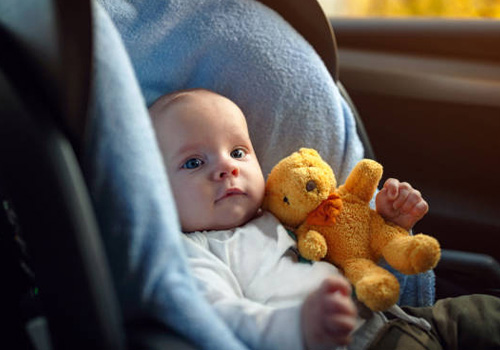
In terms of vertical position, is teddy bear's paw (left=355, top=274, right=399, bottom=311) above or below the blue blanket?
below

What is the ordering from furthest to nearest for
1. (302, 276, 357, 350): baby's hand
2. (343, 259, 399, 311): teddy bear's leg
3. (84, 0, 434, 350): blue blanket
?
(84, 0, 434, 350): blue blanket, (343, 259, 399, 311): teddy bear's leg, (302, 276, 357, 350): baby's hand

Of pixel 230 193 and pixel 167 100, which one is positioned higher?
pixel 167 100

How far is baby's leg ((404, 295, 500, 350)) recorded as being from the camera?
2.90 ft

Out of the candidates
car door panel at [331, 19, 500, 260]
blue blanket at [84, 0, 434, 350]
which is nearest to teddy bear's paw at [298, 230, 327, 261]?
blue blanket at [84, 0, 434, 350]

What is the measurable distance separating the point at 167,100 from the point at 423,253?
50cm

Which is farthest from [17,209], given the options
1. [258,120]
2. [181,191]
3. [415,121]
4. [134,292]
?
[415,121]

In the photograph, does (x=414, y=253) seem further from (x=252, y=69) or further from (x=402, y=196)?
(x=252, y=69)

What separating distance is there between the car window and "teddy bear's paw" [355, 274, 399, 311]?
1.15 m

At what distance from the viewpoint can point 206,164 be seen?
2.90 ft

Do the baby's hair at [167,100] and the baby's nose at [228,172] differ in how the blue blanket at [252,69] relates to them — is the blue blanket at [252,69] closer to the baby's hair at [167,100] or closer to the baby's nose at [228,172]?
the baby's hair at [167,100]

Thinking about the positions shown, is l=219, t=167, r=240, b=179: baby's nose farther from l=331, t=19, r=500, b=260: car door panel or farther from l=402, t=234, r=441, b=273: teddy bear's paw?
l=331, t=19, r=500, b=260: car door panel

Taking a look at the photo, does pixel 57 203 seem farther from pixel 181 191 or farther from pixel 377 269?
pixel 377 269

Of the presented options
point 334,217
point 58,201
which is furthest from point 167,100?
point 58,201

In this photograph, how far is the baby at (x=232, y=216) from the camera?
2.64 feet
